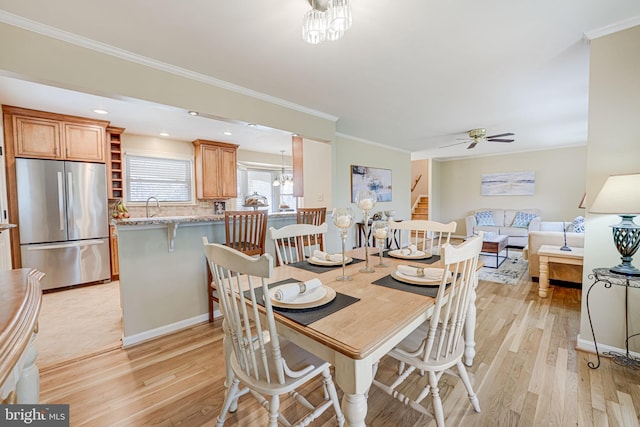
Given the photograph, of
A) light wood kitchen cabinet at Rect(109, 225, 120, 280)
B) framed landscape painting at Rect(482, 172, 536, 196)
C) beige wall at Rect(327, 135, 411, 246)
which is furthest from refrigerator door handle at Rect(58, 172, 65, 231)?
framed landscape painting at Rect(482, 172, 536, 196)

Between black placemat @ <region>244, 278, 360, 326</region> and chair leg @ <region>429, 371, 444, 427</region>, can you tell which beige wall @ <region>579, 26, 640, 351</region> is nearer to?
chair leg @ <region>429, 371, 444, 427</region>

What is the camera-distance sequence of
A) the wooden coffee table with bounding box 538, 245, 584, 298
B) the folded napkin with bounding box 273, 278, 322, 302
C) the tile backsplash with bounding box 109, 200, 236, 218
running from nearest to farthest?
the folded napkin with bounding box 273, 278, 322, 302, the wooden coffee table with bounding box 538, 245, 584, 298, the tile backsplash with bounding box 109, 200, 236, 218

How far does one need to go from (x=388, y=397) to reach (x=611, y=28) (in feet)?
9.30

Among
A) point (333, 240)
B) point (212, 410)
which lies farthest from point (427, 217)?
point (212, 410)

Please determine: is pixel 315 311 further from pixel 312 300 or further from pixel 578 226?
pixel 578 226

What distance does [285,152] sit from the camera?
248 inches

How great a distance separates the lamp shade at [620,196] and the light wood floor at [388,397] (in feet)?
3.60

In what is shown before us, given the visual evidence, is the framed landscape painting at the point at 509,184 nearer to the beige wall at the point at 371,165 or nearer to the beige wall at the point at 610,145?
the beige wall at the point at 371,165

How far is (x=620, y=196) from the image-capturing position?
168cm

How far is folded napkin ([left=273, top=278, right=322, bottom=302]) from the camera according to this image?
1.21 metres

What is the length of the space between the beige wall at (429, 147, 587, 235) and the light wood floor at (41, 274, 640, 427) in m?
5.25

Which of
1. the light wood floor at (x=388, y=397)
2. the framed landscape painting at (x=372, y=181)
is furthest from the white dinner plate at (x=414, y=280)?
the framed landscape painting at (x=372, y=181)

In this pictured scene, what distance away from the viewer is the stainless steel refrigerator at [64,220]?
3.44m

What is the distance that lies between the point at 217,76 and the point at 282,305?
2188mm
